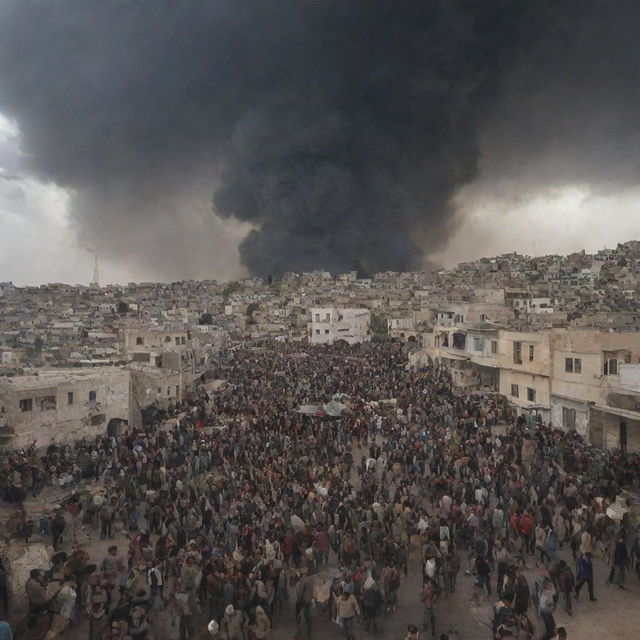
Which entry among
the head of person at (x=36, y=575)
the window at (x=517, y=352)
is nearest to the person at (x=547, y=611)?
the head of person at (x=36, y=575)

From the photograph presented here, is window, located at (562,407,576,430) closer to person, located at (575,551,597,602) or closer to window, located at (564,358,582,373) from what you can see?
window, located at (564,358,582,373)

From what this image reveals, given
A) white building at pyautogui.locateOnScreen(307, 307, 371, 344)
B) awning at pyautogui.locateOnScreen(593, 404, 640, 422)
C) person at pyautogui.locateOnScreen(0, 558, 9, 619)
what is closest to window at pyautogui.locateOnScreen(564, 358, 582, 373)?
awning at pyautogui.locateOnScreen(593, 404, 640, 422)

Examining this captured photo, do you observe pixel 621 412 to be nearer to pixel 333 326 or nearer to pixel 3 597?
pixel 3 597

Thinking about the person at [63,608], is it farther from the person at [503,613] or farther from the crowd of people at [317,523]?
the person at [503,613]

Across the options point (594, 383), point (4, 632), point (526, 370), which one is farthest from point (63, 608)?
point (526, 370)

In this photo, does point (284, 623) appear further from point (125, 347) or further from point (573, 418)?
point (125, 347)
